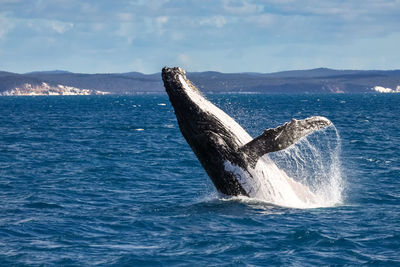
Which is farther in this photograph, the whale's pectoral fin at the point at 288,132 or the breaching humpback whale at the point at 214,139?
the breaching humpback whale at the point at 214,139

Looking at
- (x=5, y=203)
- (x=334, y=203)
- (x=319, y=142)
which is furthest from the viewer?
(x=319, y=142)

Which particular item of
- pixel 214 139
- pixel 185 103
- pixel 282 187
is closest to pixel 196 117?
pixel 185 103

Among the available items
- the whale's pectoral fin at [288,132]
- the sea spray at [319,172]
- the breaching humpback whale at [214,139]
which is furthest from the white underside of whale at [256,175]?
the whale's pectoral fin at [288,132]

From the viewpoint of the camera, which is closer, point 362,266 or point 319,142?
point 362,266

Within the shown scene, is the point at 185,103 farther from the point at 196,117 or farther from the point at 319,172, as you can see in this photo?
the point at 319,172

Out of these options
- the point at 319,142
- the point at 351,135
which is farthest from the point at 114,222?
the point at 351,135

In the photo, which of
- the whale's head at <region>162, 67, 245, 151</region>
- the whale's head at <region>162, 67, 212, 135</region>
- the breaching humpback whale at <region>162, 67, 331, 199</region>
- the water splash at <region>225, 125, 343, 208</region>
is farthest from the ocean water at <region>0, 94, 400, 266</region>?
the whale's head at <region>162, 67, 212, 135</region>

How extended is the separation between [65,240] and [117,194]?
610cm

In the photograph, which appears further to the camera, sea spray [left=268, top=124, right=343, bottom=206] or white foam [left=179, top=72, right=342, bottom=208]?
sea spray [left=268, top=124, right=343, bottom=206]

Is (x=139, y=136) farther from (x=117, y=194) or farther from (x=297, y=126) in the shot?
(x=297, y=126)

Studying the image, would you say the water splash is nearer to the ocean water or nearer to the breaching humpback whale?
the breaching humpback whale

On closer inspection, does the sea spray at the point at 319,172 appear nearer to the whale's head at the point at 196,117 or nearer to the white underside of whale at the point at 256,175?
the white underside of whale at the point at 256,175

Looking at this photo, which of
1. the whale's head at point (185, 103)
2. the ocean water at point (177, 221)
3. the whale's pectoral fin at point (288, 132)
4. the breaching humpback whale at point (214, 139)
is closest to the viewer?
the ocean water at point (177, 221)

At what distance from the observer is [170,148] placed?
112ft
